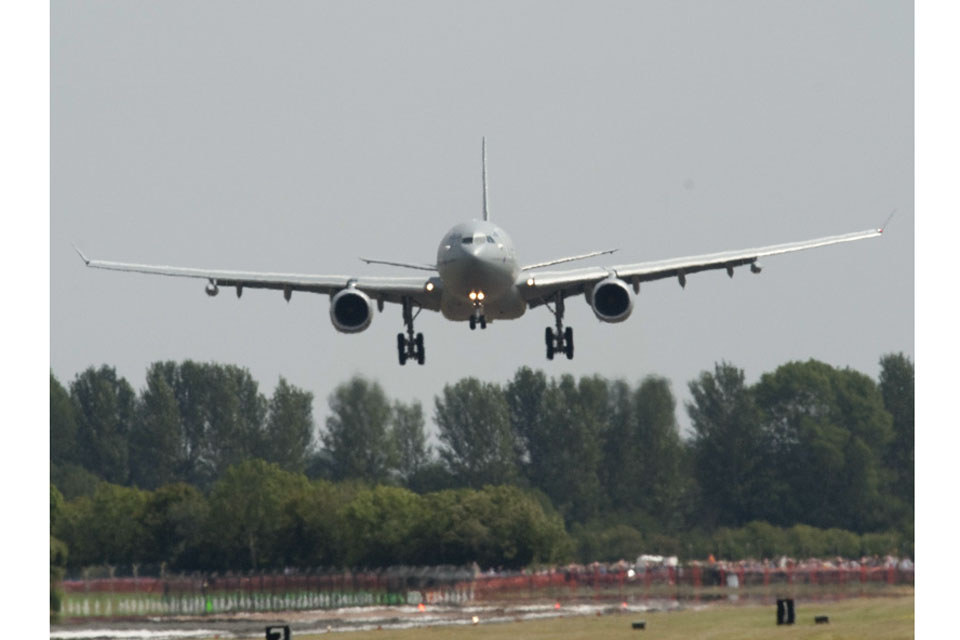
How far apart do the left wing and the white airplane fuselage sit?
1699 millimetres

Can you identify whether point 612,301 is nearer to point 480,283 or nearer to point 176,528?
point 480,283

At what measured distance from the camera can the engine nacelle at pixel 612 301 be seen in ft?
177

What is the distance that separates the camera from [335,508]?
2463 inches

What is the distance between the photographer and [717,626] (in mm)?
Result: 49250

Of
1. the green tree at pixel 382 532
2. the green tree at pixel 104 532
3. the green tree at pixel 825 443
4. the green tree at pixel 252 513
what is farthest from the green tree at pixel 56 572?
the green tree at pixel 825 443

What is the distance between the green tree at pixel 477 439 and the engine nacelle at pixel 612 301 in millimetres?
14260

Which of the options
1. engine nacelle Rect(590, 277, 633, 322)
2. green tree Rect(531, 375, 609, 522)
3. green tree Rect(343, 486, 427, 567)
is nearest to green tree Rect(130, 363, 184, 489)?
green tree Rect(343, 486, 427, 567)

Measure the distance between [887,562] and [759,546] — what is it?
13.3 feet

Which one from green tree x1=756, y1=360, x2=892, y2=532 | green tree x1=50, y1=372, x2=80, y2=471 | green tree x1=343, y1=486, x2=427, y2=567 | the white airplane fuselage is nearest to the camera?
the white airplane fuselage

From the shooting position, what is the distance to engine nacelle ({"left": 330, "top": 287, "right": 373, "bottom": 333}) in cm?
5419

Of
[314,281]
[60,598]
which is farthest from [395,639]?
[314,281]

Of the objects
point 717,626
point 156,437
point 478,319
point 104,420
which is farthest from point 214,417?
point 717,626

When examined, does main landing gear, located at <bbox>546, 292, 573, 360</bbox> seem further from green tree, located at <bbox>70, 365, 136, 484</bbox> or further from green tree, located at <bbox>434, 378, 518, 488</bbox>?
green tree, located at <bbox>70, 365, 136, 484</bbox>

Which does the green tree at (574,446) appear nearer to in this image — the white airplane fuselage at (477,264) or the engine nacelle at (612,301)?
the engine nacelle at (612,301)
